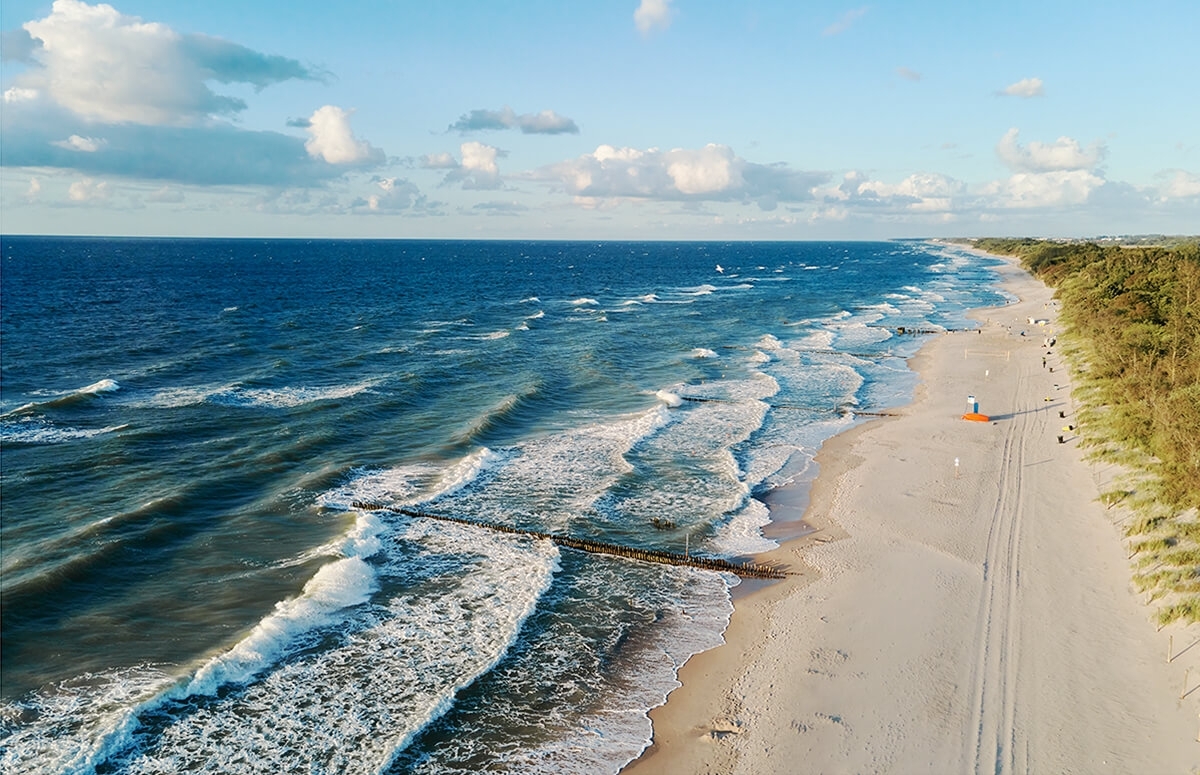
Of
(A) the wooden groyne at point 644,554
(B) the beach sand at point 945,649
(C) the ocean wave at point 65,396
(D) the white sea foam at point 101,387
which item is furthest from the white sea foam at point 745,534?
(D) the white sea foam at point 101,387

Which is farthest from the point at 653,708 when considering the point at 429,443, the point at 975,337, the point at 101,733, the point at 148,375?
the point at 975,337

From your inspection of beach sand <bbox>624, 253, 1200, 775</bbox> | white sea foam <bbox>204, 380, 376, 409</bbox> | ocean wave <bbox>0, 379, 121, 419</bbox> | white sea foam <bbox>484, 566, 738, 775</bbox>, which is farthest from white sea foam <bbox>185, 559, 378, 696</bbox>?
ocean wave <bbox>0, 379, 121, 419</bbox>

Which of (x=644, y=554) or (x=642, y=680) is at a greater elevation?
(x=644, y=554)

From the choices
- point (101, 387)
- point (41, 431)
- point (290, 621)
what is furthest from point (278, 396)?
point (290, 621)

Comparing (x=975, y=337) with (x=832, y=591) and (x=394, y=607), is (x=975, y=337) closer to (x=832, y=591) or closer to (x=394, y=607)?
(x=832, y=591)

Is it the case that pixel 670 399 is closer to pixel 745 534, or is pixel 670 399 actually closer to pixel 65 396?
pixel 745 534

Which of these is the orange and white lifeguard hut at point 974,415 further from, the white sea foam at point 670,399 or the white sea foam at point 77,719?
the white sea foam at point 77,719
